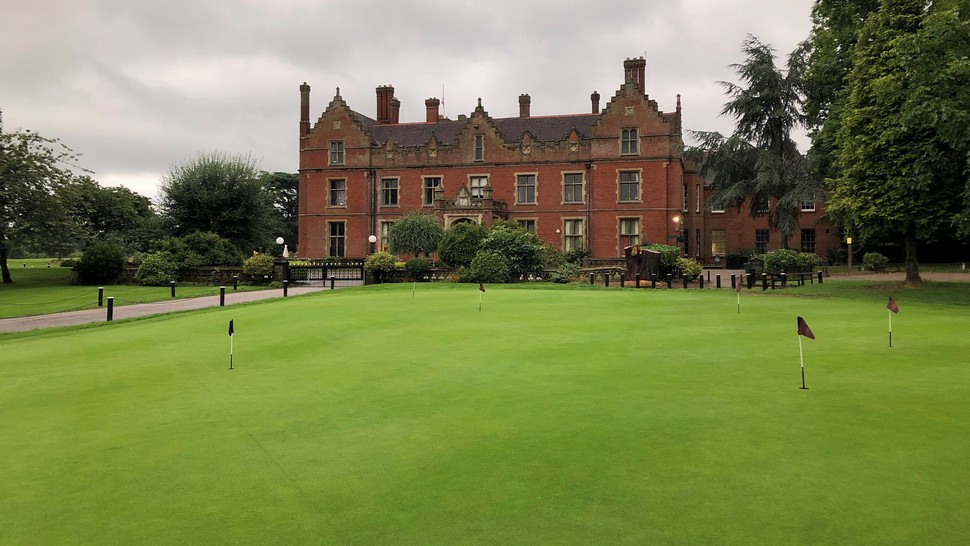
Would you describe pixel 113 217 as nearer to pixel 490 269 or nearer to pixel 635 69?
pixel 490 269

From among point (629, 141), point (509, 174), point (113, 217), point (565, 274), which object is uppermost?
point (629, 141)

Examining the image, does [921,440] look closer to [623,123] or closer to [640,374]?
A: [640,374]

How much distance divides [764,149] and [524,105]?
19.1 meters

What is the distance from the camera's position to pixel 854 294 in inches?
975

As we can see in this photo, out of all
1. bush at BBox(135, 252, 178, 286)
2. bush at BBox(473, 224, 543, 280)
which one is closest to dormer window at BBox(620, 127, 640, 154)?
bush at BBox(473, 224, 543, 280)

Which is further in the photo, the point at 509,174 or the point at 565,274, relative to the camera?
the point at 509,174

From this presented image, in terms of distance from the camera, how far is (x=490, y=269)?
109 ft

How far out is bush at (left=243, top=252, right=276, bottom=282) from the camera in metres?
36.2

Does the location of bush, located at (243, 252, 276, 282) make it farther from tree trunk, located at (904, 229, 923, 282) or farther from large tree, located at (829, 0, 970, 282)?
tree trunk, located at (904, 229, 923, 282)

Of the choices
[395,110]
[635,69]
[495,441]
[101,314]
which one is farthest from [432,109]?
[495,441]

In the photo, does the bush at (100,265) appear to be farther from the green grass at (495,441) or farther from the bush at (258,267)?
the green grass at (495,441)

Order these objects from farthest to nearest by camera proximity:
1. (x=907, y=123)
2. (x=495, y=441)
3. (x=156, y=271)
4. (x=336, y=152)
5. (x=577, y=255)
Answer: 1. (x=336, y=152)
2. (x=577, y=255)
3. (x=156, y=271)
4. (x=907, y=123)
5. (x=495, y=441)

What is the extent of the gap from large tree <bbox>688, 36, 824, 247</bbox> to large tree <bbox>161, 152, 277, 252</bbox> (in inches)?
1260

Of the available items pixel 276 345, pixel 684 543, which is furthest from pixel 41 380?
pixel 684 543
